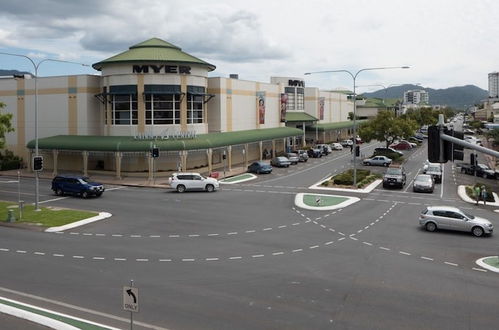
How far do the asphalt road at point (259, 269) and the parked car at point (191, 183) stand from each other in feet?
24.1

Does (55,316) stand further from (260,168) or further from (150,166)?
(260,168)

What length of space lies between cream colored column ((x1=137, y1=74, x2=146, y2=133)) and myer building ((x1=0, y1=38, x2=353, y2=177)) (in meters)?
0.10

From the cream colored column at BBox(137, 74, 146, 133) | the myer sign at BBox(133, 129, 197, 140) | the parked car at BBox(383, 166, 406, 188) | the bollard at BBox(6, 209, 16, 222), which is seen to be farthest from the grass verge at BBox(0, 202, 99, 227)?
the parked car at BBox(383, 166, 406, 188)

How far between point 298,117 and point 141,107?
134 ft

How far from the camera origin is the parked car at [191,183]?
40469 millimetres

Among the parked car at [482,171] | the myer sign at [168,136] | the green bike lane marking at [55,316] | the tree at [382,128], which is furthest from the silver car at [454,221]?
the tree at [382,128]

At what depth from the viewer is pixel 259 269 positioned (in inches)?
719

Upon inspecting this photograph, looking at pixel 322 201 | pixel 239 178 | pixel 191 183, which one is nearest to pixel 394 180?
pixel 322 201

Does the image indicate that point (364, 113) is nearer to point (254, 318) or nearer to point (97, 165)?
point (97, 165)

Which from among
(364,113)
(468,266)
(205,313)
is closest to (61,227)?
(205,313)

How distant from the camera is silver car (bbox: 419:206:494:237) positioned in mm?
24922

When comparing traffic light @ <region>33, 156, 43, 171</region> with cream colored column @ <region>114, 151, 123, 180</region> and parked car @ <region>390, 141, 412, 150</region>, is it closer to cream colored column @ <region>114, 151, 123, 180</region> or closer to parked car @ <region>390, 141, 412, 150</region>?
cream colored column @ <region>114, 151, 123, 180</region>

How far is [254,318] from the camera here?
13.4 meters

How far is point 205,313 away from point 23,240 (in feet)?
44.1
